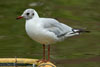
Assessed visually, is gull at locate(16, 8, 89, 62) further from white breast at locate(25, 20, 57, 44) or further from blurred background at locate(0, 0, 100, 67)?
blurred background at locate(0, 0, 100, 67)

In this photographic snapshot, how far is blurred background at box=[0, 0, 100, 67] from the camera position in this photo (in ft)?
18.6

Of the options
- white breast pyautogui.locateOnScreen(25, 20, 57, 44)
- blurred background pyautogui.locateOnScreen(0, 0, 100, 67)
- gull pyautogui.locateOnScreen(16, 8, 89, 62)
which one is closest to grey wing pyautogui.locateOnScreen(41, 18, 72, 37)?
gull pyautogui.locateOnScreen(16, 8, 89, 62)

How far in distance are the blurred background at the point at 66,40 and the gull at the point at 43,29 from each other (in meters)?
1.35

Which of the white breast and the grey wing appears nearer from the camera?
the white breast

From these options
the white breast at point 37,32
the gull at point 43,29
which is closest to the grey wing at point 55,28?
the gull at point 43,29

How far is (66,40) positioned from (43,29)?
2.69m

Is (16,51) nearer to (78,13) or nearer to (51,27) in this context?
(51,27)

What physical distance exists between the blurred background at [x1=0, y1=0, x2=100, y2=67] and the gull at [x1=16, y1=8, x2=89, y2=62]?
1346 millimetres

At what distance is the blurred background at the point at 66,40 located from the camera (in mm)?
5676

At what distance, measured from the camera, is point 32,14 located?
398 cm

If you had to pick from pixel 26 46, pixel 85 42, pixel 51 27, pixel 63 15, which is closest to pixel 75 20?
pixel 63 15

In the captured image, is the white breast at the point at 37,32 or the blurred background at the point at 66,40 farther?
the blurred background at the point at 66,40

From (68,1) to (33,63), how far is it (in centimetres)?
533

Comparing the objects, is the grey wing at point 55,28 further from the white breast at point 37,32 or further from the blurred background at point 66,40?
the blurred background at point 66,40
